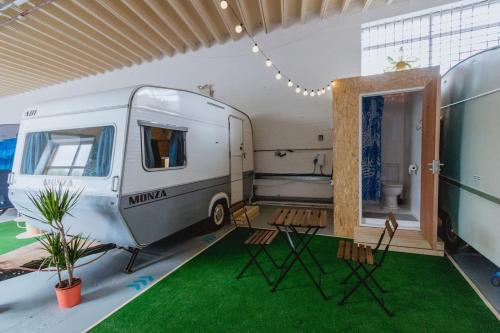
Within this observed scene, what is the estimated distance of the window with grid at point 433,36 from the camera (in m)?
4.73

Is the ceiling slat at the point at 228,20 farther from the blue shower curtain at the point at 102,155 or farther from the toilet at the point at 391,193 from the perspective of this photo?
the toilet at the point at 391,193

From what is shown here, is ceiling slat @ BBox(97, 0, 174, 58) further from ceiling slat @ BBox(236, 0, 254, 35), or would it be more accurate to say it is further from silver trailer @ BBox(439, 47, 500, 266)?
silver trailer @ BBox(439, 47, 500, 266)

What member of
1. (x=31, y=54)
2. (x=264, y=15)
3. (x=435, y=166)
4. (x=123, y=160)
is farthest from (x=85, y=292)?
(x=31, y=54)

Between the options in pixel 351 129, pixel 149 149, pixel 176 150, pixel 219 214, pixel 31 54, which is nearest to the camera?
pixel 149 149

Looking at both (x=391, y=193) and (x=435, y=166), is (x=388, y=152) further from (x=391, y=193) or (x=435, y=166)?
(x=435, y=166)

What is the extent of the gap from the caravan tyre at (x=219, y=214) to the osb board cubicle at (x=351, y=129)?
6.83 ft

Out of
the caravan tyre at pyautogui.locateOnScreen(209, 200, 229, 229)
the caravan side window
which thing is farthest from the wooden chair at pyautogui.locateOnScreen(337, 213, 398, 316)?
the caravan tyre at pyautogui.locateOnScreen(209, 200, 229, 229)

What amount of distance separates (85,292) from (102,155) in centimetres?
154

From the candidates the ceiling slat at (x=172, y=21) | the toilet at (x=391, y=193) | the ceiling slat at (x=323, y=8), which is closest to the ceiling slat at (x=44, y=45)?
the ceiling slat at (x=172, y=21)

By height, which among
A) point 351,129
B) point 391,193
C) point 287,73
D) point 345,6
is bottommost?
point 391,193

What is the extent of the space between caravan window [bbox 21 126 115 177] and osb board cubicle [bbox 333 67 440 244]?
319 centimetres

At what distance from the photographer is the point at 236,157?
17.2 ft

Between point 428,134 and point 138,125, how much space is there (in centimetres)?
379

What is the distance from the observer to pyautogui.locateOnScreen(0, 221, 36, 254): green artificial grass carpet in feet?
13.0
